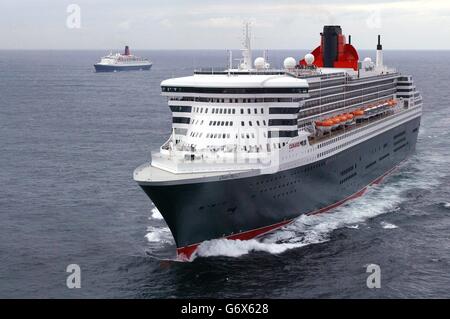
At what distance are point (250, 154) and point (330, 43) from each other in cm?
3150

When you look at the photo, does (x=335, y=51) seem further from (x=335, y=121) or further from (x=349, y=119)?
(x=335, y=121)

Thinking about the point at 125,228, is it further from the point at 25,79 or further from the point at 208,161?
the point at 25,79

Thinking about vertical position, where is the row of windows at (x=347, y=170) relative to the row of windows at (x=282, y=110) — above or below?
below

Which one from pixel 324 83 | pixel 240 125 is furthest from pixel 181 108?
pixel 324 83

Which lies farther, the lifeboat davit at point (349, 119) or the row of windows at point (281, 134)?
the lifeboat davit at point (349, 119)

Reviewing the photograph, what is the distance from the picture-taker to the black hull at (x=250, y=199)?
38.4 meters

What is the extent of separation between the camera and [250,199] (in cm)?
4088

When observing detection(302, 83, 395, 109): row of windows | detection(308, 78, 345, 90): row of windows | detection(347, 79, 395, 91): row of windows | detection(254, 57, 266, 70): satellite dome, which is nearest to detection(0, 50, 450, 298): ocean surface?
detection(302, 83, 395, 109): row of windows

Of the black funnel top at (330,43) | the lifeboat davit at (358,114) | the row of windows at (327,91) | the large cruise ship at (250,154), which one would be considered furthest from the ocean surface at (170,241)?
the black funnel top at (330,43)

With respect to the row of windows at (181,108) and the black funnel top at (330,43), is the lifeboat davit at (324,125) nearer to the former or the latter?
the row of windows at (181,108)

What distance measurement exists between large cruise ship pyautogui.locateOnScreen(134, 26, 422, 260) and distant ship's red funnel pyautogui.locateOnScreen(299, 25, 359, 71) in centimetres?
1151

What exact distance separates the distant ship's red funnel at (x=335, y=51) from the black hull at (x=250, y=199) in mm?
16589

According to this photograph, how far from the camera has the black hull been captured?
126 feet

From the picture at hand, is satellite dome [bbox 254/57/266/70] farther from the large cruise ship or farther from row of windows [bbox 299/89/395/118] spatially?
row of windows [bbox 299/89/395/118]
